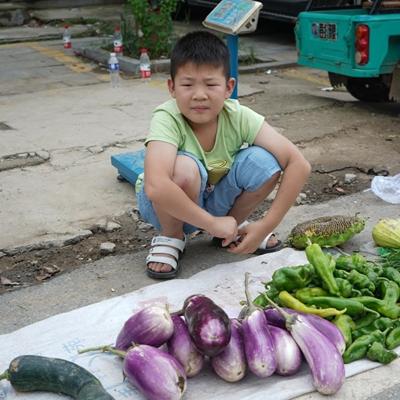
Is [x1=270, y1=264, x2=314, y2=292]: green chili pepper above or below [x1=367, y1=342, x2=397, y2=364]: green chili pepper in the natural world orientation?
above

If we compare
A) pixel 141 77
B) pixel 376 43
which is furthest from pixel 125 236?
pixel 141 77

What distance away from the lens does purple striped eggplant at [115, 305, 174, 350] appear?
7.46 ft

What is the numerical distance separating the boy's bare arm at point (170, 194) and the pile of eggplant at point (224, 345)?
1.88 feet

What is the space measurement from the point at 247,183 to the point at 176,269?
52 centimetres

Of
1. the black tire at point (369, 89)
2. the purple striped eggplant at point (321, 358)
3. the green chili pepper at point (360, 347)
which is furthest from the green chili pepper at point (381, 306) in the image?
the black tire at point (369, 89)

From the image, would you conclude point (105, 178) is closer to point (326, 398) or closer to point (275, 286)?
point (275, 286)

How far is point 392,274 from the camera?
9.12ft

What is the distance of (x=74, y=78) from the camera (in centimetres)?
786

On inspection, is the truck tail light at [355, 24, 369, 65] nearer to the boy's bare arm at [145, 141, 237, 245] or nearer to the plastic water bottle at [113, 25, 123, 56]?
the boy's bare arm at [145, 141, 237, 245]

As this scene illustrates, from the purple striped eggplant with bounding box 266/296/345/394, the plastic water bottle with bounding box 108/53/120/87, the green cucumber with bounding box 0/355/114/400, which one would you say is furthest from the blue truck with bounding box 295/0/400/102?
the green cucumber with bounding box 0/355/114/400

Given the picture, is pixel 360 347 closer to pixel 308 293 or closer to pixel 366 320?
pixel 366 320

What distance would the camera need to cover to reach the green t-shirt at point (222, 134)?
3023 millimetres

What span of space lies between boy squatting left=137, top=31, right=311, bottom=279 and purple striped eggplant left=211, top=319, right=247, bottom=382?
0.70 m

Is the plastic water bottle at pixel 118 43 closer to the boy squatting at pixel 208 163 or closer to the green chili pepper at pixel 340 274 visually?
the boy squatting at pixel 208 163
